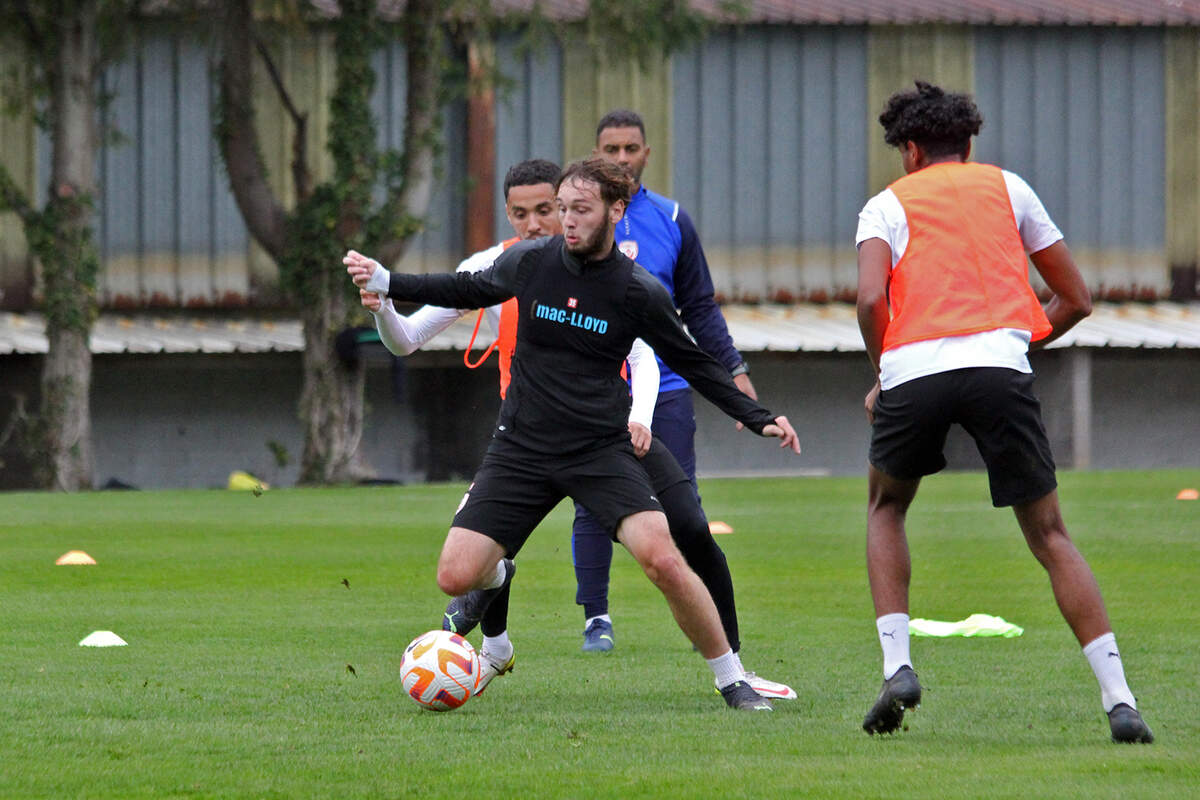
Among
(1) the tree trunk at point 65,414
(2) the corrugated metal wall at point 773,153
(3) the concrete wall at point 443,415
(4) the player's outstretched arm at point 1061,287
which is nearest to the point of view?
(4) the player's outstretched arm at point 1061,287

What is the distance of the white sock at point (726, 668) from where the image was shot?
6574mm

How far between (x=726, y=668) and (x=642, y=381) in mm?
1162

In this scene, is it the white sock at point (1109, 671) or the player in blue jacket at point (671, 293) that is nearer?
the white sock at point (1109, 671)

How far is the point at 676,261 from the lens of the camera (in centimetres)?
816

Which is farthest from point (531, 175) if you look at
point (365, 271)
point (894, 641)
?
point (894, 641)

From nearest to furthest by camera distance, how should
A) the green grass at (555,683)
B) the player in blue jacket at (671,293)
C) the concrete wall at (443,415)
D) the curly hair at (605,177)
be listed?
the green grass at (555,683), the curly hair at (605,177), the player in blue jacket at (671,293), the concrete wall at (443,415)

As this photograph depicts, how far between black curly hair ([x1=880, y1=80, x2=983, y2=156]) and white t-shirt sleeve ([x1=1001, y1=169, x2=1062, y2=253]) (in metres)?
0.19

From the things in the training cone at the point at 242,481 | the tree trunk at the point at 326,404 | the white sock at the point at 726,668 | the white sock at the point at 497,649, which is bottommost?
the training cone at the point at 242,481

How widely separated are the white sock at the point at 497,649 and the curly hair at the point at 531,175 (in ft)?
5.61

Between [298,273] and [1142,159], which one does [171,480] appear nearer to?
[298,273]

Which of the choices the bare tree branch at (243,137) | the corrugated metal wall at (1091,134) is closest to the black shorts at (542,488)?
the bare tree branch at (243,137)

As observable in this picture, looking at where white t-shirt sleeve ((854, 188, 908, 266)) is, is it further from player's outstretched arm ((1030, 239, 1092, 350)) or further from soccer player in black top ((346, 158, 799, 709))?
soccer player in black top ((346, 158, 799, 709))

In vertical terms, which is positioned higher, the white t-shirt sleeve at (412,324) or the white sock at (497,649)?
the white t-shirt sleeve at (412,324)

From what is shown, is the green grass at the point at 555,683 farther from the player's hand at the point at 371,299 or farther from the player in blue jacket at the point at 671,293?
the player's hand at the point at 371,299
